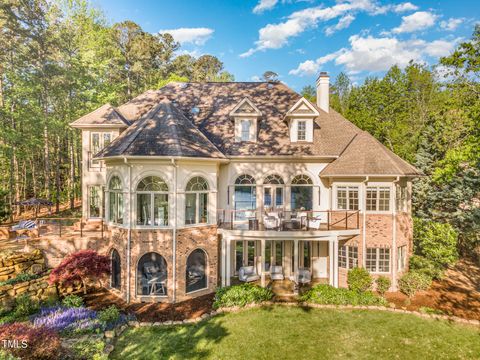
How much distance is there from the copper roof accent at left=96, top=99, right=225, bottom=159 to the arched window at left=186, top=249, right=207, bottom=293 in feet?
16.3

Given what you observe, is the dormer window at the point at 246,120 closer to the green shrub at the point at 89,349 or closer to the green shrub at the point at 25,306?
the green shrub at the point at 89,349

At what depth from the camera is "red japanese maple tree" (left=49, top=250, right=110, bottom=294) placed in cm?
1138

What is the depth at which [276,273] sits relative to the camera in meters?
13.9

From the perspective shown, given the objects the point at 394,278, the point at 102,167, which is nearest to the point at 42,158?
the point at 102,167

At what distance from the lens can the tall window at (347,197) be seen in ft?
44.3

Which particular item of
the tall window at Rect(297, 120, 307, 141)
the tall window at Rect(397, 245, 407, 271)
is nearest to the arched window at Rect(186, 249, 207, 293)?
the tall window at Rect(297, 120, 307, 141)

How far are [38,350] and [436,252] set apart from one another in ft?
56.1

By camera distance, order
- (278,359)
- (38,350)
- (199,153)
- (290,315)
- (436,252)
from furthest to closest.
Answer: (436,252) → (199,153) → (290,315) → (278,359) → (38,350)

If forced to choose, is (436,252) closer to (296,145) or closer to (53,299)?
(296,145)

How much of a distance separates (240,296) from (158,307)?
373cm

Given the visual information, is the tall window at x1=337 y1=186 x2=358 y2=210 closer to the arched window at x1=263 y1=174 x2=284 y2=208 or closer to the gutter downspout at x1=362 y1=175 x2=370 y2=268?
the gutter downspout at x1=362 y1=175 x2=370 y2=268

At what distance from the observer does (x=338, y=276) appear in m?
13.5

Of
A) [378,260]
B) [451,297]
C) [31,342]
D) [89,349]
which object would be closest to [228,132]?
[378,260]

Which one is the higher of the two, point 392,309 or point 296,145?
point 296,145
